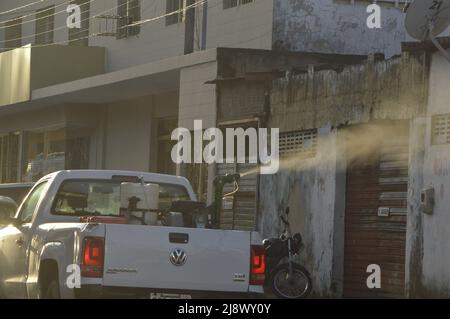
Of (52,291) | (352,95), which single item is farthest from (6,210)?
(352,95)

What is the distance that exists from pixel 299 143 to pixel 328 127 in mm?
1247

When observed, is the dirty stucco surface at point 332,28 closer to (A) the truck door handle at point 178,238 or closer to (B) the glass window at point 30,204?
(B) the glass window at point 30,204

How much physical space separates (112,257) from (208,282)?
96 centimetres

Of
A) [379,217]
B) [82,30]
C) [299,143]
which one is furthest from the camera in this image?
[82,30]

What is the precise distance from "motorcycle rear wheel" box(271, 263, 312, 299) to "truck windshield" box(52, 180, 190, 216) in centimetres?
564

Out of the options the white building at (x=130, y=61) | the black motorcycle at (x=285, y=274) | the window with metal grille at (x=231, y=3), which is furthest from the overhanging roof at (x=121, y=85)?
the black motorcycle at (x=285, y=274)

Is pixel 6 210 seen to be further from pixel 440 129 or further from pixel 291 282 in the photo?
pixel 440 129

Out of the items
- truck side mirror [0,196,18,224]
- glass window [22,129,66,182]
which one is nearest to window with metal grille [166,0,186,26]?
glass window [22,129,66,182]

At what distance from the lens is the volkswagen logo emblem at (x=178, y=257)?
36.7ft

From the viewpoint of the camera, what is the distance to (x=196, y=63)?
81.9 ft

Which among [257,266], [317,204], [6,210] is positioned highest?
[317,204]

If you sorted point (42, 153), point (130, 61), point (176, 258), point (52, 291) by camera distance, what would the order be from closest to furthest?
point (176, 258)
point (52, 291)
point (130, 61)
point (42, 153)

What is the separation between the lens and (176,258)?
11.2 m

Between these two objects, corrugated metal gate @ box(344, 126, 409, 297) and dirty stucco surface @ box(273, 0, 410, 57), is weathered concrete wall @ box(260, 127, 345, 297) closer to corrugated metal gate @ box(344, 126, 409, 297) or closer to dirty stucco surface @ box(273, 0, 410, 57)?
corrugated metal gate @ box(344, 126, 409, 297)
